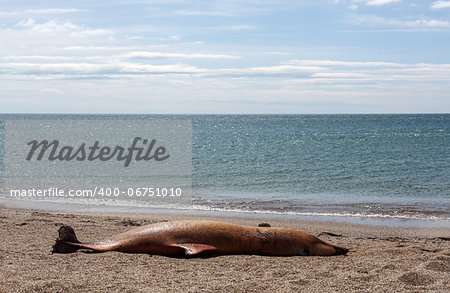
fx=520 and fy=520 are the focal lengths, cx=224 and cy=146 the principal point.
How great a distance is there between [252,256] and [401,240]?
3.53 m

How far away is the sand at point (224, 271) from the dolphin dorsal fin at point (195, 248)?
12cm

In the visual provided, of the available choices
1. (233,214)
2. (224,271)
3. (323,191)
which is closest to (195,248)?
(224,271)

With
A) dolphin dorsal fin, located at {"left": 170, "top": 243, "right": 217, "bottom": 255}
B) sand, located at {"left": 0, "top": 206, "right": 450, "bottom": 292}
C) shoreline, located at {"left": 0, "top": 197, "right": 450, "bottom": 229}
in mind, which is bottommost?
shoreline, located at {"left": 0, "top": 197, "right": 450, "bottom": 229}

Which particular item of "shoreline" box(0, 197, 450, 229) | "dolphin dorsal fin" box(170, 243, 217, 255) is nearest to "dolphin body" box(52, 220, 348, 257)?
"dolphin dorsal fin" box(170, 243, 217, 255)

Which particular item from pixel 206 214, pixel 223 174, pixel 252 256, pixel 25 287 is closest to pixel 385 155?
pixel 223 174

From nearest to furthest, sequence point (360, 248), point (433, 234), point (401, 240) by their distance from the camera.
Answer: point (360, 248), point (401, 240), point (433, 234)

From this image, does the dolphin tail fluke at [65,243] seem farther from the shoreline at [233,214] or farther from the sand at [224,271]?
the shoreline at [233,214]

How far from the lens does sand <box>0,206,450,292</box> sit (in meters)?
5.49

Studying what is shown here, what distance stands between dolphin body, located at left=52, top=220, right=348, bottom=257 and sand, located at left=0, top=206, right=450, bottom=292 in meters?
0.20

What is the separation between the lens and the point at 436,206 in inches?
546

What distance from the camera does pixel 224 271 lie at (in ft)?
20.4

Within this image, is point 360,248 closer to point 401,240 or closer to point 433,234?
point 401,240

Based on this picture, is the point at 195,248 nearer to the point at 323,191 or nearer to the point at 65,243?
the point at 65,243

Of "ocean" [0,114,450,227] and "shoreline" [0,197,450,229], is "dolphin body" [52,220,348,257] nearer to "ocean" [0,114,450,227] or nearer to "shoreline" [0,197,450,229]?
"shoreline" [0,197,450,229]
